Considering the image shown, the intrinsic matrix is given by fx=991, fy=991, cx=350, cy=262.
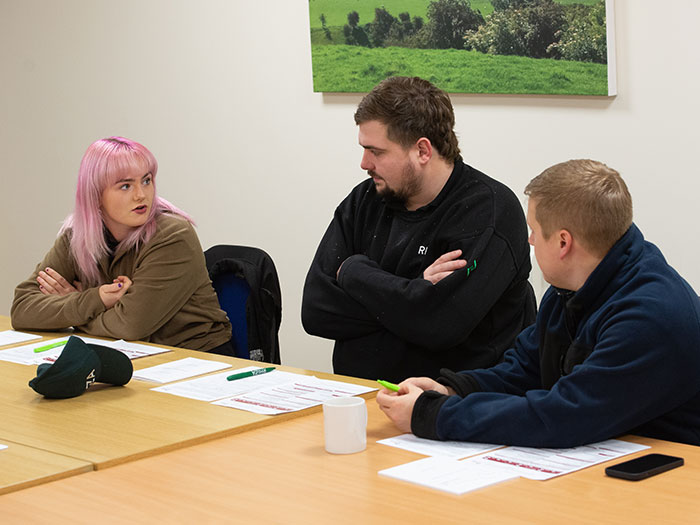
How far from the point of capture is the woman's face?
3.40m

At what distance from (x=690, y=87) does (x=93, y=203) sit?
213cm

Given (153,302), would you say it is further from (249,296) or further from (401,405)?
(401,405)

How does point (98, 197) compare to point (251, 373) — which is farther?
point (98, 197)

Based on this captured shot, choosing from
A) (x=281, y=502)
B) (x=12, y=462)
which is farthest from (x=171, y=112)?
(x=281, y=502)

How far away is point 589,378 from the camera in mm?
1822

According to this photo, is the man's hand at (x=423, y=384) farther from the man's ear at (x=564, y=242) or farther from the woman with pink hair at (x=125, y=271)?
the woman with pink hair at (x=125, y=271)

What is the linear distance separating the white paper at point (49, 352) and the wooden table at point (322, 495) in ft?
3.46

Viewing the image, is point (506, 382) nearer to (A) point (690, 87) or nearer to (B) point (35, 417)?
(B) point (35, 417)

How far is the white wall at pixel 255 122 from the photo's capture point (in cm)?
358

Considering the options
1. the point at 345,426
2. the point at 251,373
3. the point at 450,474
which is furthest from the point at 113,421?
the point at 450,474

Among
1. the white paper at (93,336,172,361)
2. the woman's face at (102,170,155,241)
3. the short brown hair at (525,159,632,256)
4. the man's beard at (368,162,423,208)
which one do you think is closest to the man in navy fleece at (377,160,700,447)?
the short brown hair at (525,159,632,256)

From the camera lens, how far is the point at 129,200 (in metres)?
3.40

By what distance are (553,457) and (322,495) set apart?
45 centimetres

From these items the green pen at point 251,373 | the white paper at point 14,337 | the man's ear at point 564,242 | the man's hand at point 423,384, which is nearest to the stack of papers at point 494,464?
the man's hand at point 423,384
